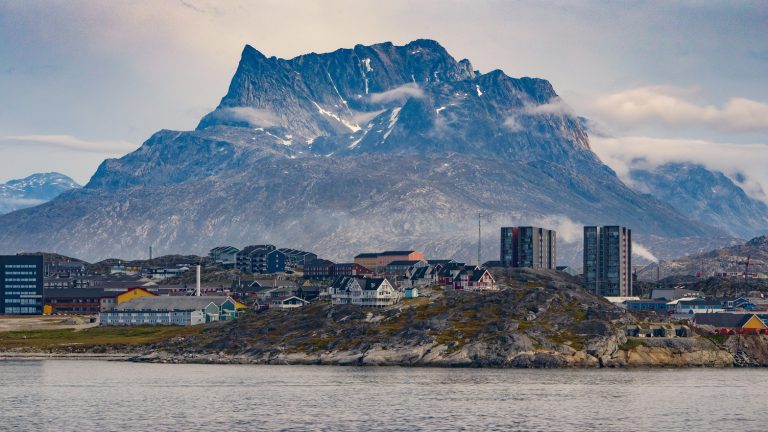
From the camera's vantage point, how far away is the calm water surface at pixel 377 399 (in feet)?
397

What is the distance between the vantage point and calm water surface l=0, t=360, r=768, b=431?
12100cm

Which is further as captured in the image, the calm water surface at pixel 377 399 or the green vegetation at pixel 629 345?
the green vegetation at pixel 629 345

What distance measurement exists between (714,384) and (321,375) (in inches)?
2151

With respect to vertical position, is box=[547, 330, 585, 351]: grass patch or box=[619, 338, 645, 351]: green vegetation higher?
box=[547, 330, 585, 351]: grass patch

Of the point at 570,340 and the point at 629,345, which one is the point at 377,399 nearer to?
the point at 570,340

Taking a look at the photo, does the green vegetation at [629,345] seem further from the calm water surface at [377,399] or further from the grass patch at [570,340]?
the calm water surface at [377,399]

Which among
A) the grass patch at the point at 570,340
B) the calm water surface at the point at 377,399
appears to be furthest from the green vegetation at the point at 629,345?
the calm water surface at the point at 377,399

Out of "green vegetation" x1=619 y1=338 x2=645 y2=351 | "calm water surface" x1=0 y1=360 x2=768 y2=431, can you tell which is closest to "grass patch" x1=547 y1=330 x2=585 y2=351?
"green vegetation" x1=619 y1=338 x2=645 y2=351

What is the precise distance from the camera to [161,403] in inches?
5433

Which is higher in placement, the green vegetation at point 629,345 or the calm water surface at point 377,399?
the green vegetation at point 629,345

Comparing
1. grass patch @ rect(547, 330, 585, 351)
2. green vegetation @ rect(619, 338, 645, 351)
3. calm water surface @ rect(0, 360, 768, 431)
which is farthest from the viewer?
green vegetation @ rect(619, 338, 645, 351)

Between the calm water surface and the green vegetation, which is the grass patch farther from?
the calm water surface

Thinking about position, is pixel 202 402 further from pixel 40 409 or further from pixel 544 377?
pixel 544 377

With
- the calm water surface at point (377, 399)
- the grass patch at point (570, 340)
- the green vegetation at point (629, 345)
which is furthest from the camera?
the green vegetation at point (629, 345)
